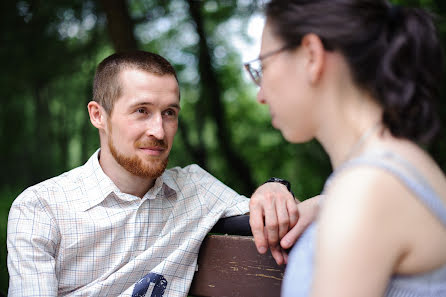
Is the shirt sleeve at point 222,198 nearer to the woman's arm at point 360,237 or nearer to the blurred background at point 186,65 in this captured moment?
the woman's arm at point 360,237

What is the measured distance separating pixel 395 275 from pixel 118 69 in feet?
5.61

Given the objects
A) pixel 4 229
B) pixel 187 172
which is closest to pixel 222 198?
pixel 187 172

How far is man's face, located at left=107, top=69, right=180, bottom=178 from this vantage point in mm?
2414

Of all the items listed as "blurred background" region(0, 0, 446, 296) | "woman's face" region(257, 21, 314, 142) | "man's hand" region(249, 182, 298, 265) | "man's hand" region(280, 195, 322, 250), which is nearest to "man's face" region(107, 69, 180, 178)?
"man's hand" region(249, 182, 298, 265)

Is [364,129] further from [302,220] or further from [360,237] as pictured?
[302,220]

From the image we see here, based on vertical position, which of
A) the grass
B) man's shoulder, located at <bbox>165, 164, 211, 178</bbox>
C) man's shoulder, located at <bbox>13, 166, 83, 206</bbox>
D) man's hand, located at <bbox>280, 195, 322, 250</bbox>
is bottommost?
the grass

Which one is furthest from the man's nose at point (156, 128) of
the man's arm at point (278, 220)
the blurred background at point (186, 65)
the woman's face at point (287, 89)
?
the blurred background at point (186, 65)

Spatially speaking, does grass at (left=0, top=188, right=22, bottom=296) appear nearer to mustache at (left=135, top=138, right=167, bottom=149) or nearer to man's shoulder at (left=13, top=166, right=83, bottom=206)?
Result: man's shoulder at (left=13, top=166, right=83, bottom=206)

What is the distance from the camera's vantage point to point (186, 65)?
30.1 ft

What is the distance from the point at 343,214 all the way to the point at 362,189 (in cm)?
8

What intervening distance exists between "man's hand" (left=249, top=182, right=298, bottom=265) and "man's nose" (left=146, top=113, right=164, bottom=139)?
614mm

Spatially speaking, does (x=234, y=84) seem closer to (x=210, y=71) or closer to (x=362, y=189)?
(x=210, y=71)

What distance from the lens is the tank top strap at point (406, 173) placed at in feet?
4.10

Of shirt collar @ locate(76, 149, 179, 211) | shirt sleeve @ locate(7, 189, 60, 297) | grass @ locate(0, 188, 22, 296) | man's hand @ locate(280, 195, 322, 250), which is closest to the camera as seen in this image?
man's hand @ locate(280, 195, 322, 250)
